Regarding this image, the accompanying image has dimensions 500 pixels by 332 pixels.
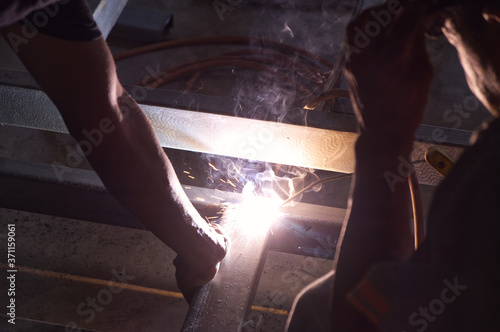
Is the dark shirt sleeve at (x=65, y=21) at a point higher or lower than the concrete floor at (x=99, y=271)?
higher

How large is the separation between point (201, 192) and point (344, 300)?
1.43 metres

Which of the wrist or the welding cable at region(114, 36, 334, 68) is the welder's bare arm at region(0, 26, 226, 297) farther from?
the welding cable at region(114, 36, 334, 68)

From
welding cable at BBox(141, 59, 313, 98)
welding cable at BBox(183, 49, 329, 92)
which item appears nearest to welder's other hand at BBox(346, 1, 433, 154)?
welding cable at BBox(141, 59, 313, 98)

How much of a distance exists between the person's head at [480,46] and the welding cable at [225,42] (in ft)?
8.29

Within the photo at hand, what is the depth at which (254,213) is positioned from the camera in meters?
2.07

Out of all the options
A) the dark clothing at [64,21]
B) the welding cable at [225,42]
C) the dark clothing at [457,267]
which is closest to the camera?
the dark clothing at [457,267]

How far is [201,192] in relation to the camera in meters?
2.25

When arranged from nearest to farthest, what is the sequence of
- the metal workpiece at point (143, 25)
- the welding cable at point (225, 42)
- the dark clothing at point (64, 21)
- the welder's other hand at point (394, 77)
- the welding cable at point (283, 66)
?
1. the welder's other hand at point (394, 77)
2. the dark clothing at point (64, 21)
3. the welding cable at point (283, 66)
4. the welding cable at point (225, 42)
5. the metal workpiece at point (143, 25)

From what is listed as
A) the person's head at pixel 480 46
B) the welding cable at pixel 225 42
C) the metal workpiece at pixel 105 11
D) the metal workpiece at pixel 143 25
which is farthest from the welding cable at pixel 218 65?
the person's head at pixel 480 46

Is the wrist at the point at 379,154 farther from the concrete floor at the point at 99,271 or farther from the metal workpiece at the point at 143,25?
the metal workpiece at the point at 143,25

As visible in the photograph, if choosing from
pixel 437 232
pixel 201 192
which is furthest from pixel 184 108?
pixel 437 232

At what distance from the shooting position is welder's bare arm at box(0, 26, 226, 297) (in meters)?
1.27

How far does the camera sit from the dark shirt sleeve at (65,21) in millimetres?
1184

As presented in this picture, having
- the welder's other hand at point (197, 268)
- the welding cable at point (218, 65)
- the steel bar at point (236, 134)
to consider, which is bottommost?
the welding cable at point (218, 65)
